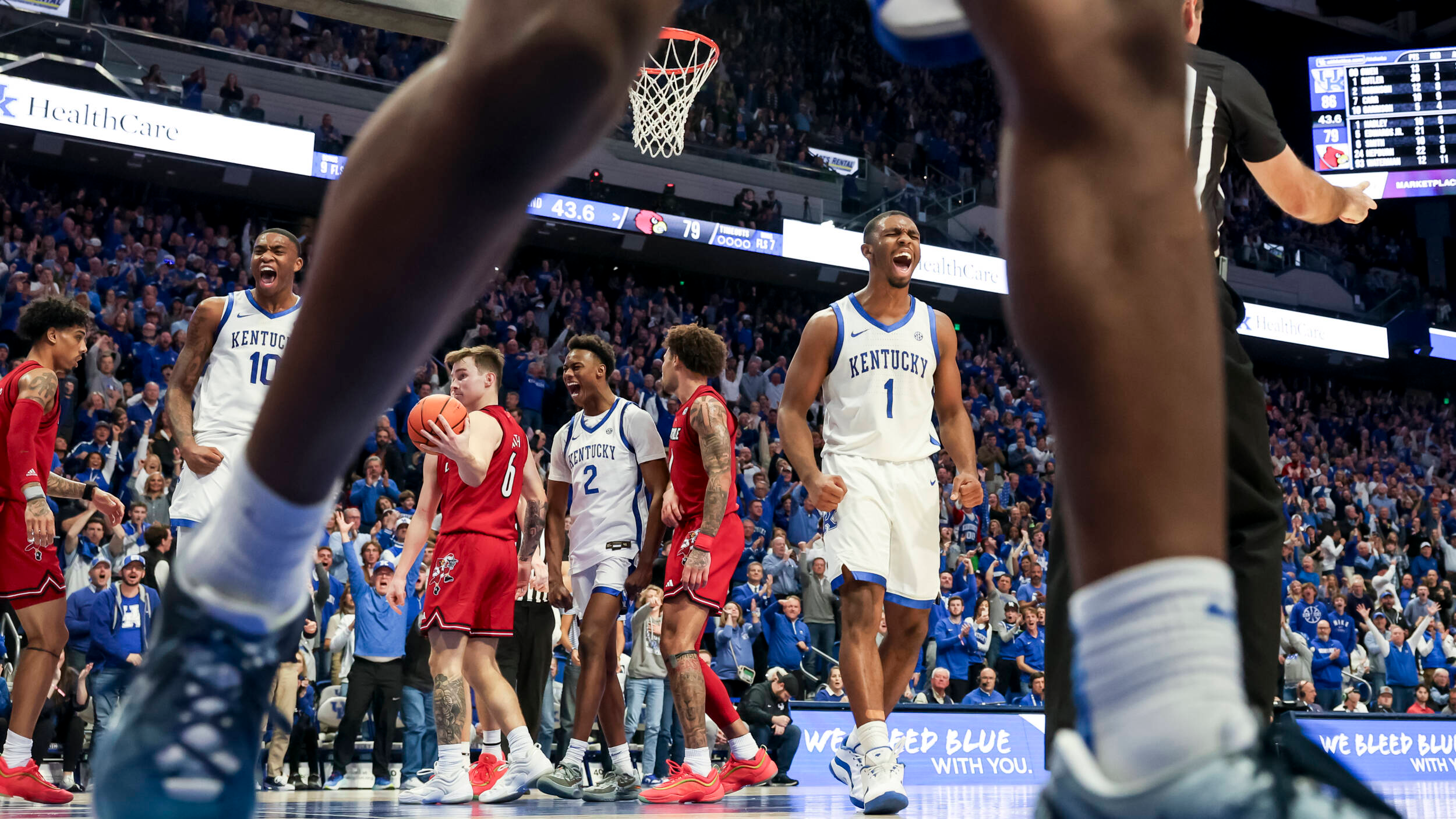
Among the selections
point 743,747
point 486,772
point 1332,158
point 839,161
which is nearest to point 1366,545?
point 1332,158

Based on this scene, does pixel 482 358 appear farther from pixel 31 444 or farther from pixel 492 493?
pixel 31 444

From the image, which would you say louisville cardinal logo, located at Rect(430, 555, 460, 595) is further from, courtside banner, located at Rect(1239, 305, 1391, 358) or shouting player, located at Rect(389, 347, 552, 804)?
courtside banner, located at Rect(1239, 305, 1391, 358)

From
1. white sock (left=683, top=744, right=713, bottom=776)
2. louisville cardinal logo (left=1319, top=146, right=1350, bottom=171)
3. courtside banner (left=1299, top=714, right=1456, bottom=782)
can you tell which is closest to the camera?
white sock (left=683, top=744, right=713, bottom=776)

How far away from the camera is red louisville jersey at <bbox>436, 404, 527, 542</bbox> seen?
580 cm

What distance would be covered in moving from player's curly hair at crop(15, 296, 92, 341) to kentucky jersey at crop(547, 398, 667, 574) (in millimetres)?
2536

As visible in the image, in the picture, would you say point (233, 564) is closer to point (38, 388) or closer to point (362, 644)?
point (38, 388)

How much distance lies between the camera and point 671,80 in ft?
42.2

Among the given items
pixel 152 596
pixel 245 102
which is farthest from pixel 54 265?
pixel 152 596

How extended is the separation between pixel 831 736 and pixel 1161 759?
8881 millimetres

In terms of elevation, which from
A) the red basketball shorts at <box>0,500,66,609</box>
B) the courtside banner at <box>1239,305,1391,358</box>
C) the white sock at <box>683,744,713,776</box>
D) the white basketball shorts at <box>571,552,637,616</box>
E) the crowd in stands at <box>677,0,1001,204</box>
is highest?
the crowd in stands at <box>677,0,1001,204</box>

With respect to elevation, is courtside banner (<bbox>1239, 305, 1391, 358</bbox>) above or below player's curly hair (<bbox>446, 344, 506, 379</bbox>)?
above

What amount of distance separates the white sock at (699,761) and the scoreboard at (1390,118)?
13670 millimetres

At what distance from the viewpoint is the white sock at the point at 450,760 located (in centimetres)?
545

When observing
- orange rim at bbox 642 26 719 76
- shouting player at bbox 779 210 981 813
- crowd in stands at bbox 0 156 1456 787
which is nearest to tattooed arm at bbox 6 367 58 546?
crowd in stands at bbox 0 156 1456 787
